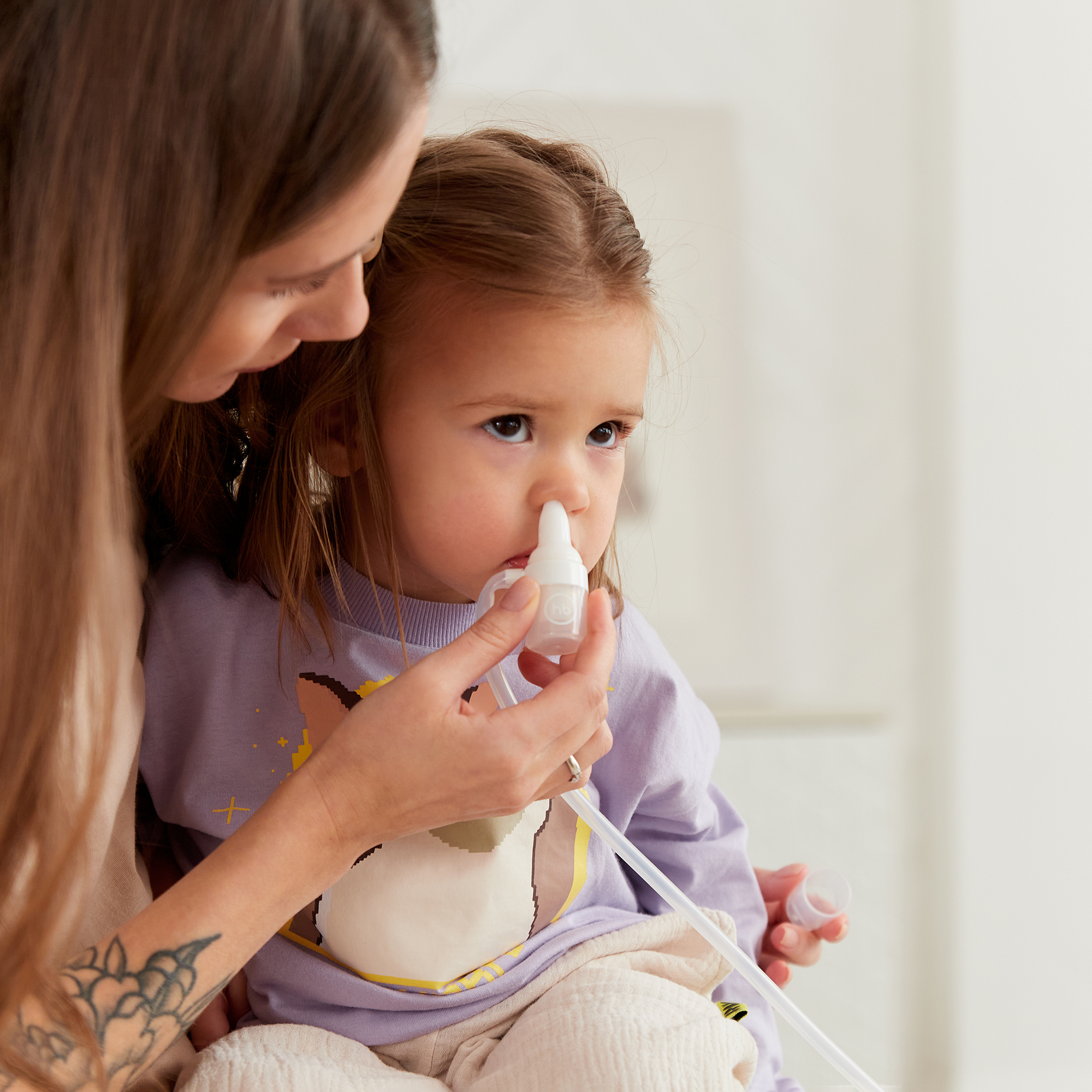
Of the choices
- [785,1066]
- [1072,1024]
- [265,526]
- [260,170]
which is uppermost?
[260,170]

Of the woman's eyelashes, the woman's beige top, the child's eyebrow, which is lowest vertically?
the woman's beige top

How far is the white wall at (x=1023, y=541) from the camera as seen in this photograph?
1.64 metres

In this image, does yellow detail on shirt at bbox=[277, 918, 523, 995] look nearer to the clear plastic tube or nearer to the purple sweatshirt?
the purple sweatshirt

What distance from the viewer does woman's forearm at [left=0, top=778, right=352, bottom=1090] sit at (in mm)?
652

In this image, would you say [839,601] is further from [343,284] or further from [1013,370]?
[343,284]

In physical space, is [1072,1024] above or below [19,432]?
below

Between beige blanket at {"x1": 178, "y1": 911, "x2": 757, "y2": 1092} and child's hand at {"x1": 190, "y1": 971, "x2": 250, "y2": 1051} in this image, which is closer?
beige blanket at {"x1": 178, "y1": 911, "x2": 757, "y2": 1092}

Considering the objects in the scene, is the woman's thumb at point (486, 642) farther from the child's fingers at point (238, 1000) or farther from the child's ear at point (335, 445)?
the child's fingers at point (238, 1000)

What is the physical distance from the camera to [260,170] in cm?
57

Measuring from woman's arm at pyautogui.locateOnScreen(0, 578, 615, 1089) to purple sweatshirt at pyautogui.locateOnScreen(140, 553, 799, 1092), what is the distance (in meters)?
0.17

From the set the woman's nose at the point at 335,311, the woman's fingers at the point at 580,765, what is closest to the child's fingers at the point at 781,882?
the woman's fingers at the point at 580,765

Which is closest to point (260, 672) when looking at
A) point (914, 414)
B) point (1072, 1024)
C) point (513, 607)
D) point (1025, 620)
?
point (513, 607)

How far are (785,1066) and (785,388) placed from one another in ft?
3.09

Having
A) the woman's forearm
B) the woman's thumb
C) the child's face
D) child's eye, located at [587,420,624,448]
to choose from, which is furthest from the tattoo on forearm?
child's eye, located at [587,420,624,448]
